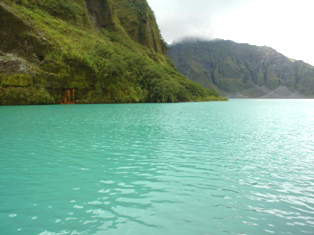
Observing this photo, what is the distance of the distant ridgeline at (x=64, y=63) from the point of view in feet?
161

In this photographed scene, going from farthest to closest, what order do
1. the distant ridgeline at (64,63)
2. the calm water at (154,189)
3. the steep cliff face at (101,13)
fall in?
1. the steep cliff face at (101,13)
2. the distant ridgeline at (64,63)
3. the calm water at (154,189)

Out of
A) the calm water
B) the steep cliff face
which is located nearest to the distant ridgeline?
the steep cliff face

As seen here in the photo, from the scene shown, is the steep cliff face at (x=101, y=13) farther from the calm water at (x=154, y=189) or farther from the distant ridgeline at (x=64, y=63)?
the calm water at (x=154, y=189)

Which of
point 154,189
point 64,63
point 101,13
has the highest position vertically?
point 101,13

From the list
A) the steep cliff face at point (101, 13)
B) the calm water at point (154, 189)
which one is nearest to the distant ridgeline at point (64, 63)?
the steep cliff face at point (101, 13)

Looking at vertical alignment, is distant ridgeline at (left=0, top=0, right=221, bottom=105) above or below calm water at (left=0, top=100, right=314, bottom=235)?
above

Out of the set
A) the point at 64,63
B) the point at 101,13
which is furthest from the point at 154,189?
the point at 101,13

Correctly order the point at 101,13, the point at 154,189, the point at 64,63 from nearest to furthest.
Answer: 1. the point at 154,189
2. the point at 64,63
3. the point at 101,13

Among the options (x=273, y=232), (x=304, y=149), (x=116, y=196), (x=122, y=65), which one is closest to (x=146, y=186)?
(x=116, y=196)

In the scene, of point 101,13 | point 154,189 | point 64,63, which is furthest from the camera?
point 101,13

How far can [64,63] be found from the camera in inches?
2219

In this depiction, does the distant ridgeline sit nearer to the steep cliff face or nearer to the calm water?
the steep cliff face

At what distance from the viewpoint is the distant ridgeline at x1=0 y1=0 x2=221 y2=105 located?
4916cm

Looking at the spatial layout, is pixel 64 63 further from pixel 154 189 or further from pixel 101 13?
pixel 101 13
